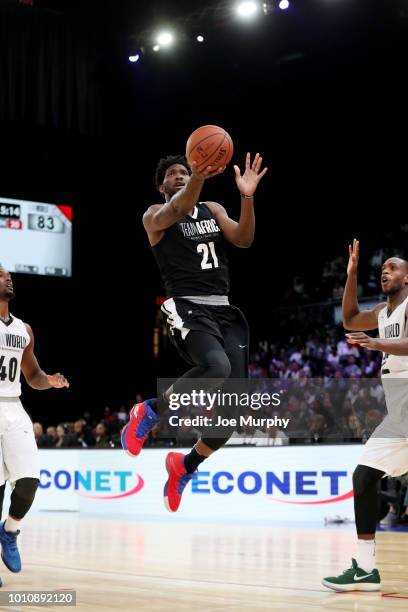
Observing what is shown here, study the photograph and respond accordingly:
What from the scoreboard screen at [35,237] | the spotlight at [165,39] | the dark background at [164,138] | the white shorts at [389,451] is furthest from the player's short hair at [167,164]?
the scoreboard screen at [35,237]

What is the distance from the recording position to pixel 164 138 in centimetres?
1986

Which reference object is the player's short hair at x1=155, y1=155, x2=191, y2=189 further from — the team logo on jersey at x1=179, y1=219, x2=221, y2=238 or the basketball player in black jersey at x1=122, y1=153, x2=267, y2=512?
the team logo on jersey at x1=179, y1=219, x2=221, y2=238

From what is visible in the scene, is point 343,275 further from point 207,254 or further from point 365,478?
point 207,254

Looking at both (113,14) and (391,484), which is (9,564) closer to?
(391,484)

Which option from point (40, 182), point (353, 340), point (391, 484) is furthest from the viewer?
point (40, 182)

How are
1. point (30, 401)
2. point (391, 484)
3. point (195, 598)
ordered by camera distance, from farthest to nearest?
1. point (30, 401)
2. point (391, 484)
3. point (195, 598)

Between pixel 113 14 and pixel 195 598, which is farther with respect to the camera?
pixel 113 14

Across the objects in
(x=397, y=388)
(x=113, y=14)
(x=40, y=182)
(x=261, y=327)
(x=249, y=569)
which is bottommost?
(x=249, y=569)

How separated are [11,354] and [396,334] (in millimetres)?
2951

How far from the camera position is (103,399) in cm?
2331

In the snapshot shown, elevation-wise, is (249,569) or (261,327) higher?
(261,327)

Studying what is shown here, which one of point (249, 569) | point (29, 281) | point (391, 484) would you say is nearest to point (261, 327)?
point (29, 281)

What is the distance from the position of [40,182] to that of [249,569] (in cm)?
1345

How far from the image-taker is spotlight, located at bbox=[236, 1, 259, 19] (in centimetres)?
1534
